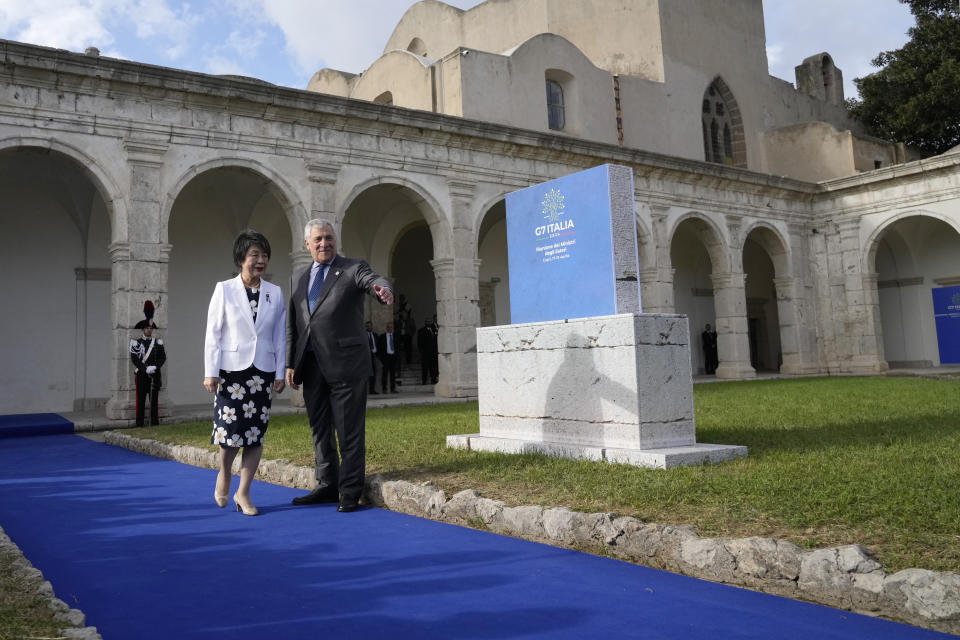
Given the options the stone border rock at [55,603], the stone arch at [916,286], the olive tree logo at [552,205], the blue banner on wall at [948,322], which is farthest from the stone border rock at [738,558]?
the blue banner on wall at [948,322]

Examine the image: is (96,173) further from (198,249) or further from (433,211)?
(433,211)

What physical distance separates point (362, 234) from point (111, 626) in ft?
49.6

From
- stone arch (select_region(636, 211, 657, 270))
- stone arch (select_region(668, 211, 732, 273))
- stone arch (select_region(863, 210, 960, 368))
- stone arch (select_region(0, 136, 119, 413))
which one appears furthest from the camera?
stone arch (select_region(863, 210, 960, 368))

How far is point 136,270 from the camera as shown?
36.5ft

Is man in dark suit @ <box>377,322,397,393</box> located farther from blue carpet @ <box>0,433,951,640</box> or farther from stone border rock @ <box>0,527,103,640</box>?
stone border rock @ <box>0,527,103,640</box>

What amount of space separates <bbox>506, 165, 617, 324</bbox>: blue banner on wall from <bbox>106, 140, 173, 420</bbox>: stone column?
711cm

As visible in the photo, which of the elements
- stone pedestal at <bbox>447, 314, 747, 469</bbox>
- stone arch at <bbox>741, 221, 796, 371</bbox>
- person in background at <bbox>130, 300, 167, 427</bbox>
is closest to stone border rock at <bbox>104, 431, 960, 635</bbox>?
stone pedestal at <bbox>447, 314, 747, 469</bbox>

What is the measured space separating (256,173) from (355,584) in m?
10.6

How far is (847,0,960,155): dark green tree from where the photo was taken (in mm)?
24641

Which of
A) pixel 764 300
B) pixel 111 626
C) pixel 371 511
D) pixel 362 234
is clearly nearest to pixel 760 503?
pixel 371 511

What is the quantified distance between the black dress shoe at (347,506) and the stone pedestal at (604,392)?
1.70 meters

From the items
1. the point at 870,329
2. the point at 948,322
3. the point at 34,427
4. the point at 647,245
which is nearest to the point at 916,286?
the point at 948,322

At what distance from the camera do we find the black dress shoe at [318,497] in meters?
4.56

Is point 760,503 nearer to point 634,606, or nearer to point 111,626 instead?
point 634,606
